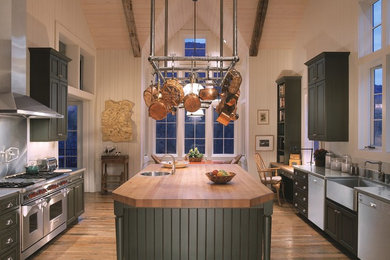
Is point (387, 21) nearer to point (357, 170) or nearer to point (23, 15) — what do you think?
point (357, 170)

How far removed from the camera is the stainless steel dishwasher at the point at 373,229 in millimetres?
2982

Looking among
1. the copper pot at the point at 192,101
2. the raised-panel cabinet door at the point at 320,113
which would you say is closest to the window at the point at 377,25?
the raised-panel cabinet door at the point at 320,113

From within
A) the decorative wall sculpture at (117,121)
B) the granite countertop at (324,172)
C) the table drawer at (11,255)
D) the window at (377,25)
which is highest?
the window at (377,25)

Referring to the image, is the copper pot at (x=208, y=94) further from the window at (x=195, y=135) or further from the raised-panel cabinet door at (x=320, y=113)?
the window at (x=195, y=135)

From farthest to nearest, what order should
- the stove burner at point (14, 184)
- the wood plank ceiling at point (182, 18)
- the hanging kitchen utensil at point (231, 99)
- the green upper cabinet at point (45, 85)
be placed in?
the wood plank ceiling at point (182, 18)
the green upper cabinet at point (45, 85)
the hanging kitchen utensil at point (231, 99)
the stove burner at point (14, 184)

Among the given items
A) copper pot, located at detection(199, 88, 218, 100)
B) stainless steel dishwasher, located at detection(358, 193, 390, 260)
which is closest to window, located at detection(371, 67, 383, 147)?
stainless steel dishwasher, located at detection(358, 193, 390, 260)

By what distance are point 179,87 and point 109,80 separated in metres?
4.55

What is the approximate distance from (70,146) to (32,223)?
426 cm

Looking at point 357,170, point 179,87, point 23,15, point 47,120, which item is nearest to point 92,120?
point 47,120

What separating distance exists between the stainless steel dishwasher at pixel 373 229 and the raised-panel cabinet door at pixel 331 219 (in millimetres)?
621

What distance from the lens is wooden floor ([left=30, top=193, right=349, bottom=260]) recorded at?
385 cm

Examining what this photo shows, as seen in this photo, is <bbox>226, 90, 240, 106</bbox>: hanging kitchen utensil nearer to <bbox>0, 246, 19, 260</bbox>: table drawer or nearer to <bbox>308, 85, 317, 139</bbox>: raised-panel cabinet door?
<bbox>308, 85, 317, 139</bbox>: raised-panel cabinet door

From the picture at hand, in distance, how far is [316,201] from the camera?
4.70 m

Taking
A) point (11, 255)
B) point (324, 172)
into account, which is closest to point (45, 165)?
point (11, 255)
